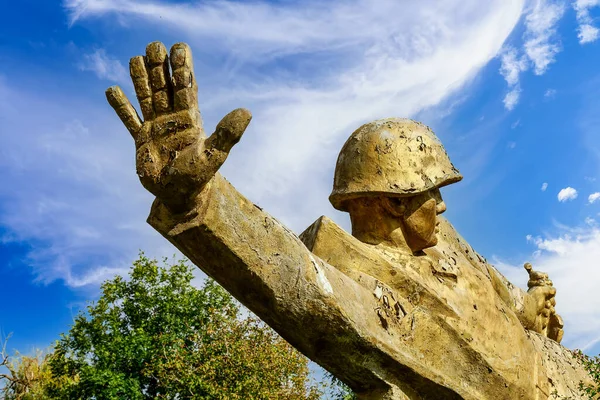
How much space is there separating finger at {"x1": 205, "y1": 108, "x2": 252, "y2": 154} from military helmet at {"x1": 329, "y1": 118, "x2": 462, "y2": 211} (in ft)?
5.40

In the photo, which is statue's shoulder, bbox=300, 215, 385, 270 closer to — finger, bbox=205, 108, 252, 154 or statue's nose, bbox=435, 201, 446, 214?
statue's nose, bbox=435, 201, 446, 214

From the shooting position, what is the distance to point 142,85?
360 centimetres

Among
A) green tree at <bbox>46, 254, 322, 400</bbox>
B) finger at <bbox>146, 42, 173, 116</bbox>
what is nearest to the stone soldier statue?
finger at <bbox>146, 42, 173, 116</bbox>

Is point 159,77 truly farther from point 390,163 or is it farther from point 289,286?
point 390,163

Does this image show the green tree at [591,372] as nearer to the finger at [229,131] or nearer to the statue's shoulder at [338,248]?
the statue's shoulder at [338,248]

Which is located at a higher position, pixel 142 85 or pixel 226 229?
pixel 142 85

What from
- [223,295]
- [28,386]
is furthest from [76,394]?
[223,295]

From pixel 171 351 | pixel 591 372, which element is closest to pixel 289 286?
pixel 591 372

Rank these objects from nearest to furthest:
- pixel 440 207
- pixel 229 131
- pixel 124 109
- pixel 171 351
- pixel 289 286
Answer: pixel 229 131 → pixel 124 109 → pixel 289 286 → pixel 440 207 → pixel 171 351

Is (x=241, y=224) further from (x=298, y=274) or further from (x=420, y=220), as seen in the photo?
(x=420, y=220)

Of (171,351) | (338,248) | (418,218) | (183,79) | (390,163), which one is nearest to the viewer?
(183,79)

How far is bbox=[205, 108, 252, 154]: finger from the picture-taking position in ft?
11.2

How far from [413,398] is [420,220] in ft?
4.04

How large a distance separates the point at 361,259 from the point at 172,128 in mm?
1786
